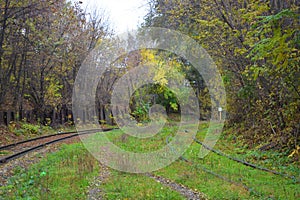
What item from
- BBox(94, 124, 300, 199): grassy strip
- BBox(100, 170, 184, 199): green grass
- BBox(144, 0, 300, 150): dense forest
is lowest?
BBox(94, 124, 300, 199): grassy strip

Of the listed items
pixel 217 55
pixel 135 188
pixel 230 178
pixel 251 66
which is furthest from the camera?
pixel 217 55

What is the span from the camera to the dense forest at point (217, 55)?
28.3 ft

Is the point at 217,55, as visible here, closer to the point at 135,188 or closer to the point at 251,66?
the point at 251,66

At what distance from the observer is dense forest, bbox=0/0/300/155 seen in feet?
28.3

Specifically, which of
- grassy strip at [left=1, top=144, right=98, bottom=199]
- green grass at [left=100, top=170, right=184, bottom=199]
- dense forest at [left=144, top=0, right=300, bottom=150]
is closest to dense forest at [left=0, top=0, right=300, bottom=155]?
dense forest at [left=144, top=0, right=300, bottom=150]

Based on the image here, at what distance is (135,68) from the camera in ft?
110

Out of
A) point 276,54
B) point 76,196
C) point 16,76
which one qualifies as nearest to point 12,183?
point 76,196

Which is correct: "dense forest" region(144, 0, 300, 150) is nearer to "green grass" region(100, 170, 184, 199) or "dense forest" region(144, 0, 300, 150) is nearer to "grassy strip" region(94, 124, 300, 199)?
"grassy strip" region(94, 124, 300, 199)

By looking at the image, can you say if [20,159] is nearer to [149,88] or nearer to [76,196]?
[76,196]

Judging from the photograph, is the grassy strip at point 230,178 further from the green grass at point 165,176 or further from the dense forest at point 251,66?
the dense forest at point 251,66

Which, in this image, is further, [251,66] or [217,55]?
[217,55]

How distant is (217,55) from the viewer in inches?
627

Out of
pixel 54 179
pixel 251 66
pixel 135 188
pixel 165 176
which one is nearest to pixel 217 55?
pixel 251 66

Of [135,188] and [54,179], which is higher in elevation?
[54,179]
